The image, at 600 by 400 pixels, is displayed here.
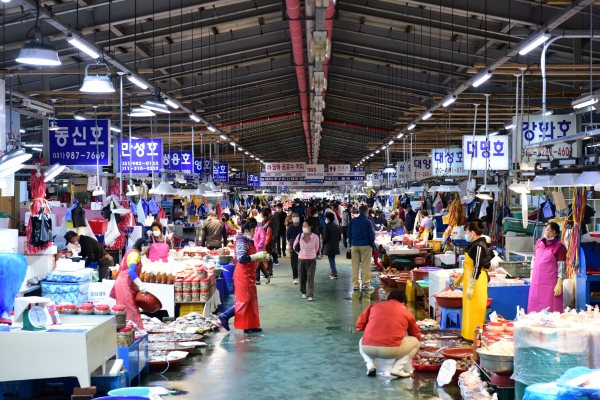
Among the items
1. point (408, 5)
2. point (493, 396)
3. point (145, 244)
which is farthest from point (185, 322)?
point (408, 5)

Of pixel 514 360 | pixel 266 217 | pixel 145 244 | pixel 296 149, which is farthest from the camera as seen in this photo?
pixel 296 149

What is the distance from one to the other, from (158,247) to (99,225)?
2555mm

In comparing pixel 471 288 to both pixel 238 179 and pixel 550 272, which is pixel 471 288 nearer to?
pixel 550 272

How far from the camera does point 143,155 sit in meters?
17.6

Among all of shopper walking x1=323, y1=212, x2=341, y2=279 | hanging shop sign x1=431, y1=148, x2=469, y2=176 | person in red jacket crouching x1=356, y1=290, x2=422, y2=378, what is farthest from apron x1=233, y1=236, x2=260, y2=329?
hanging shop sign x1=431, y1=148, x2=469, y2=176

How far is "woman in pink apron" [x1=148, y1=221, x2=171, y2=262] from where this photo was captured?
44.5 feet

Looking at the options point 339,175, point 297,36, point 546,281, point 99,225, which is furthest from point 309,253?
point 339,175

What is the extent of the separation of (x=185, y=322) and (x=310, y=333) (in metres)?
1.90

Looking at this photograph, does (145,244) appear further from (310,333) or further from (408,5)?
(408,5)

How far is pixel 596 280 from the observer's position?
9.55 m

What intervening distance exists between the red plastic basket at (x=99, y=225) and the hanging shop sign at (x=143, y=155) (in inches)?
85.4

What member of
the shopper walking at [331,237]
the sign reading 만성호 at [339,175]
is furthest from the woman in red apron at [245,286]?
the sign reading 만성호 at [339,175]

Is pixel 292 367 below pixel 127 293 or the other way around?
below

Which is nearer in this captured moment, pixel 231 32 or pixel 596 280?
pixel 596 280
